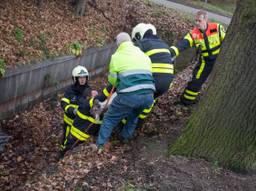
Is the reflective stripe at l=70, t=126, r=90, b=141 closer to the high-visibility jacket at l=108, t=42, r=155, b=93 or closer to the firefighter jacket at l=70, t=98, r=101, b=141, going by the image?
the firefighter jacket at l=70, t=98, r=101, b=141

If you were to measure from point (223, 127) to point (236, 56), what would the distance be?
3.11 feet

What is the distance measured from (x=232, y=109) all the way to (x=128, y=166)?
1615mm

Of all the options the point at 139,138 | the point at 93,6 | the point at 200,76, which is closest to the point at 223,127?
the point at 139,138

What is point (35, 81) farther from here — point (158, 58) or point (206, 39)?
point (206, 39)

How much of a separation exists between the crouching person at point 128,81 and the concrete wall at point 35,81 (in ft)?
11.0

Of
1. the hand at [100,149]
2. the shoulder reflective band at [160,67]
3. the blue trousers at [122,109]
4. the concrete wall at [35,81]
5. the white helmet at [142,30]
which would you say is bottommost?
→ the concrete wall at [35,81]

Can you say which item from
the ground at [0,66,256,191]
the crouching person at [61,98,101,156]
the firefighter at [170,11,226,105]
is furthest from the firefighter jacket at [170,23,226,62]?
the crouching person at [61,98,101,156]

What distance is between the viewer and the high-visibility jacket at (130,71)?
487 cm

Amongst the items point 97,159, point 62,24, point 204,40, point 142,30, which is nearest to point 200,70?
point 204,40

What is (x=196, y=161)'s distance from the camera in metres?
4.97

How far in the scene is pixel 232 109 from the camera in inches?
183

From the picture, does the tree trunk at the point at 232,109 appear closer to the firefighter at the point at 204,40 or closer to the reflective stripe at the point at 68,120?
the firefighter at the point at 204,40

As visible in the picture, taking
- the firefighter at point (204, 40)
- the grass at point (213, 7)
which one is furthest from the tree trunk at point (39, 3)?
the grass at point (213, 7)

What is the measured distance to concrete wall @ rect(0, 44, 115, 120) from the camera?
305 inches
